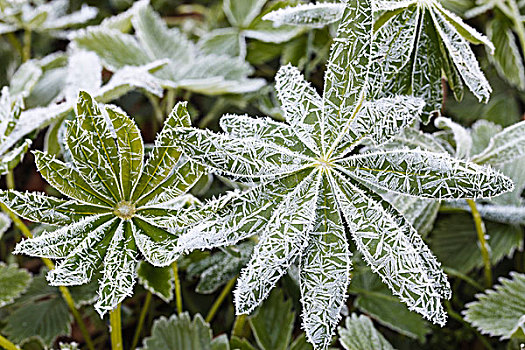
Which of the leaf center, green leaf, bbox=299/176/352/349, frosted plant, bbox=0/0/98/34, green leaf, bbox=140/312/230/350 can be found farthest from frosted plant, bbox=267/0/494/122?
frosted plant, bbox=0/0/98/34

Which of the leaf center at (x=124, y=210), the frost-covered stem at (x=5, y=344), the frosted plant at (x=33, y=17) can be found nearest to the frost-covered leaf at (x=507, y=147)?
the leaf center at (x=124, y=210)

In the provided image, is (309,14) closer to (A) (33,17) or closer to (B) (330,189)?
(B) (330,189)

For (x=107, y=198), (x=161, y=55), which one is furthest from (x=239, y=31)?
(x=107, y=198)

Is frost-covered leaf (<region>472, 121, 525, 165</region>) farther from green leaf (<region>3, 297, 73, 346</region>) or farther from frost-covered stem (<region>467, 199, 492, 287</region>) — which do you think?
green leaf (<region>3, 297, 73, 346</region>)

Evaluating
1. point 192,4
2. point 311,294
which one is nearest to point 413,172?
point 311,294

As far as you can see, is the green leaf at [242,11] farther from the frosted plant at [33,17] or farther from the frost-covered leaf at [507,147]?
the frost-covered leaf at [507,147]

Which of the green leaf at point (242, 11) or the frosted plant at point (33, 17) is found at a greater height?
the frosted plant at point (33, 17)

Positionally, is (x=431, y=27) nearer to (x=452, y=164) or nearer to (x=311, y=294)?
(x=452, y=164)
